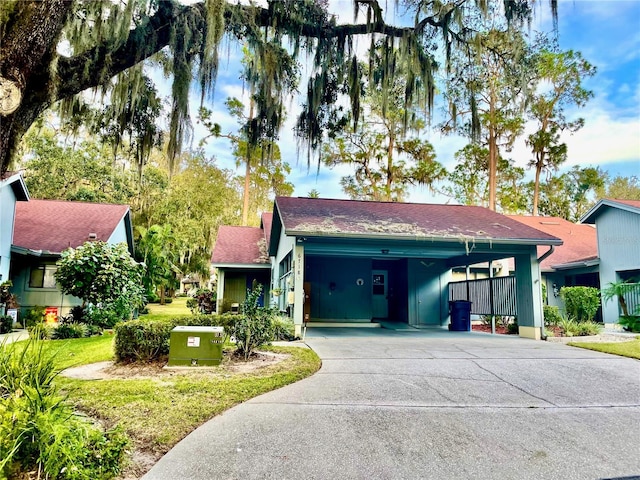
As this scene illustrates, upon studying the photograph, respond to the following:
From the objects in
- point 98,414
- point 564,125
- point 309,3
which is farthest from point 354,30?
point 564,125

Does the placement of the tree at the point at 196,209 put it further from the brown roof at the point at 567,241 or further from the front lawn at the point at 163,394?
the front lawn at the point at 163,394

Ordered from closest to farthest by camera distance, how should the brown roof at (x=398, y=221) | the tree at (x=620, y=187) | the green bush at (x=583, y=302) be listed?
the brown roof at (x=398, y=221) < the green bush at (x=583, y=302) < the tree at (x=620, y=187)

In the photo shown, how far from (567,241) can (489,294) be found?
931cm

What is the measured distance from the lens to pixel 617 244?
589 inches

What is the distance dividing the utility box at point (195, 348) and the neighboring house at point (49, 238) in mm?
11047

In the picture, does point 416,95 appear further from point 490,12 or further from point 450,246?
point 450,246

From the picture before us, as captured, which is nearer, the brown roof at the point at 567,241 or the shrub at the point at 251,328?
the shrub at the point at 251,328

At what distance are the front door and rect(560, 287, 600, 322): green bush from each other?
6.08m

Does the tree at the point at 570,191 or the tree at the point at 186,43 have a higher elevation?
the tree at the point at 570,191

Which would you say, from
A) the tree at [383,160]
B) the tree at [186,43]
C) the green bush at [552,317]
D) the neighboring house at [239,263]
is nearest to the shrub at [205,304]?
the neighboring house at [239,263]

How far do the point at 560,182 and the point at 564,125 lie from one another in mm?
4305

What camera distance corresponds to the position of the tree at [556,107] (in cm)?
2314

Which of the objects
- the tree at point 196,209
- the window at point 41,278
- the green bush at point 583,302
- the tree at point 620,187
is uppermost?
the tree at point 620,187

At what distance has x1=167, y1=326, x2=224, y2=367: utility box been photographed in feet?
20.0
